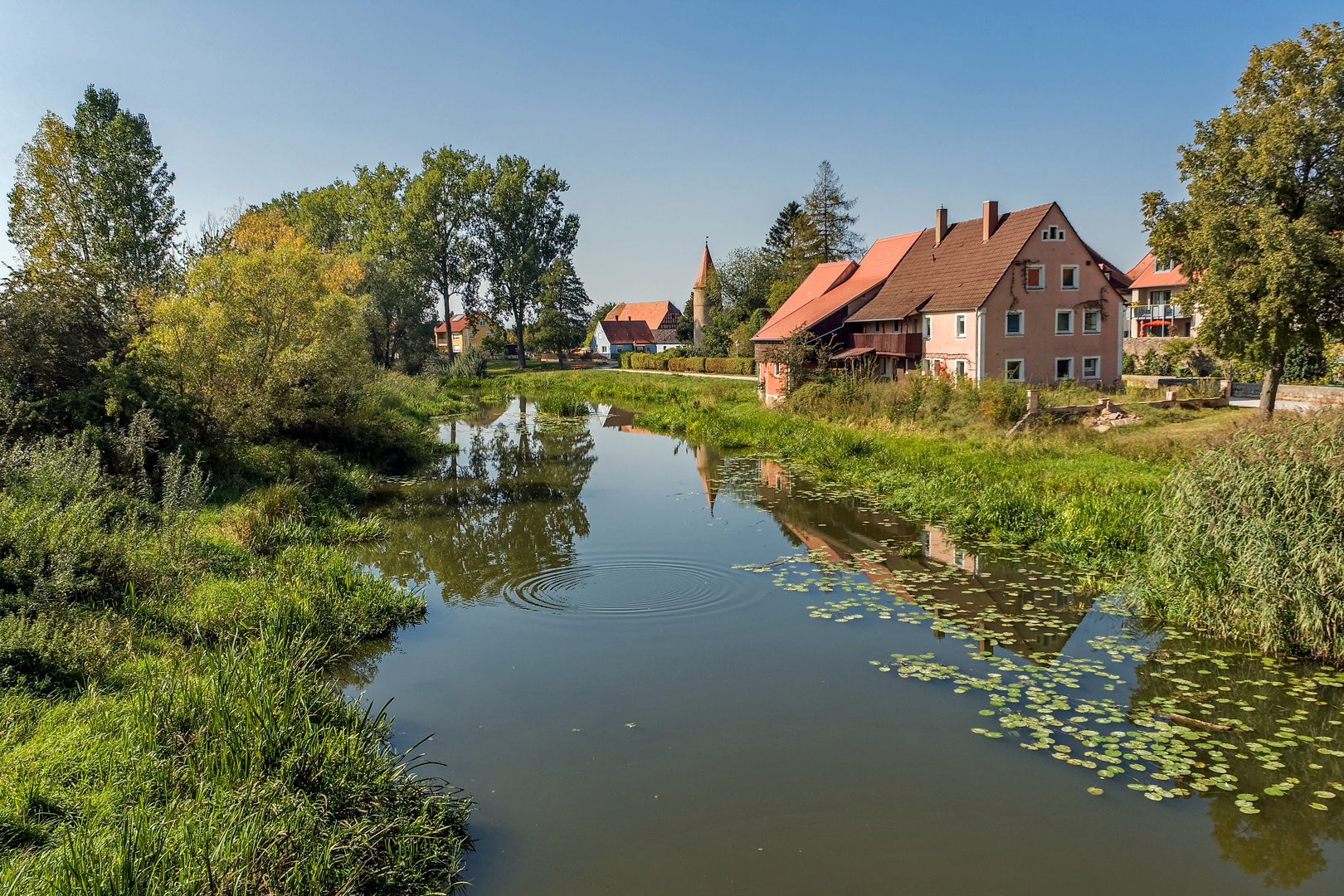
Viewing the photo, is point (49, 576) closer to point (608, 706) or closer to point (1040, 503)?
point (608, 706)

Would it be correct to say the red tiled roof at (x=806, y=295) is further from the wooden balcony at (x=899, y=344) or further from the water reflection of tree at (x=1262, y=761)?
the water reflection of tree at (x=1262, y=761)

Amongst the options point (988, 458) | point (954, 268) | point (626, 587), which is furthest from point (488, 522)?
point (954, 268)

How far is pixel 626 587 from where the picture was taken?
12219 mm

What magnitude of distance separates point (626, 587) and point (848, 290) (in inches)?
1198

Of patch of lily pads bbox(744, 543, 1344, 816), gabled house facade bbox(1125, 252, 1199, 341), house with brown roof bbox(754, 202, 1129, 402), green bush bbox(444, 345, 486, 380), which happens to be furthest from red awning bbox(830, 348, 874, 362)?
green bush bbox(444, 345, 486, 380)

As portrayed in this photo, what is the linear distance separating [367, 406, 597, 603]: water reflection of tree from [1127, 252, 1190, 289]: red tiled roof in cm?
3533

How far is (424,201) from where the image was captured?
60.9 metres

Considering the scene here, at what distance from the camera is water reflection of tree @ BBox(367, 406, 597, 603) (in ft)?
43.9

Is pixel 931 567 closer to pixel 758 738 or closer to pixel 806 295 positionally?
pixel 758 738

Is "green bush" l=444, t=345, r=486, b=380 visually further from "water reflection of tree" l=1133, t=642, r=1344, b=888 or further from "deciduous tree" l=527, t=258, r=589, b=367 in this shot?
"water reflection of tree" l=1133, t=642, r=1344, b=888

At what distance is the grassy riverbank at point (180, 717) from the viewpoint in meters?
4.77

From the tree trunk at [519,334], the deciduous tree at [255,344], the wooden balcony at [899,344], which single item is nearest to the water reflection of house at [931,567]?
the deciduous tree at [255,344]

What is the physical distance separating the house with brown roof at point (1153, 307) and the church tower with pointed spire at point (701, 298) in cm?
3258

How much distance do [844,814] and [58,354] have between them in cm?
1520
